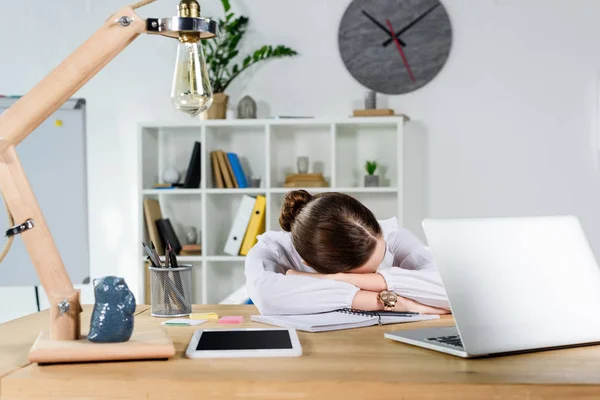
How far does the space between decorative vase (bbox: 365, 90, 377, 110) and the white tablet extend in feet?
8.71

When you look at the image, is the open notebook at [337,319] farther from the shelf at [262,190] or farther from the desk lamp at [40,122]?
the shelf at [262,190]

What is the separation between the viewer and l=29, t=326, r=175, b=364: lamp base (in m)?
1.15

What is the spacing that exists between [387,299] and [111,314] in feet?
2.22

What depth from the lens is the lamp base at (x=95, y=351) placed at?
115 centimetres

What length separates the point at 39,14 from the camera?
442 centimetres

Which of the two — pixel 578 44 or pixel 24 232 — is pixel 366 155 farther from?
pixel 24 232

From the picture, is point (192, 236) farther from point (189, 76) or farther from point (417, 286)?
point (189, 76)

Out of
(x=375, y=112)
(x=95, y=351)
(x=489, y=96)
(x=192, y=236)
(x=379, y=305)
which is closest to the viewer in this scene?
(x=95, y=351)

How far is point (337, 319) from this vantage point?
1.52 m

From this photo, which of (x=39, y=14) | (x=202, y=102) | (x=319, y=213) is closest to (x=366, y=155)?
(x=39, y=14)

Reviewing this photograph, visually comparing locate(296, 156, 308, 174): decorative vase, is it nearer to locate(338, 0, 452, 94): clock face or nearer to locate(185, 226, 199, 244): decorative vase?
locate(338, 0, 452, 94): clock face

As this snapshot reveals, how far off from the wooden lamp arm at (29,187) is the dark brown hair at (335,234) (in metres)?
0.60

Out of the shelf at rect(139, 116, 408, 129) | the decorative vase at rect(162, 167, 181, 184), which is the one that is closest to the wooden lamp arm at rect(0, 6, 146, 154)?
the shelf at rect(139, 116, 408, 129)

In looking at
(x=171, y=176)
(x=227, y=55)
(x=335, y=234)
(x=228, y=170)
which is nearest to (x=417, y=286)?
(x=335, y=234)
